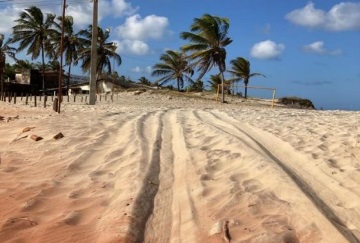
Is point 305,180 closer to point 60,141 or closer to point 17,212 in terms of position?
point 17,212

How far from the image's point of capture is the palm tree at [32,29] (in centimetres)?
4097

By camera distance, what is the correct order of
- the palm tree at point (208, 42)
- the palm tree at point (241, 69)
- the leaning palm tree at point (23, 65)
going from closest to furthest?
the palm tree at point (208, 42) → the palm tree at point (241, 69) → the leaning palm tree at point (23, 65)

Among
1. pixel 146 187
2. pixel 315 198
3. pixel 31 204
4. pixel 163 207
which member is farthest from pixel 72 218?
pixel 315 198

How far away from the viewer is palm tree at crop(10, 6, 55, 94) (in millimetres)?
40969

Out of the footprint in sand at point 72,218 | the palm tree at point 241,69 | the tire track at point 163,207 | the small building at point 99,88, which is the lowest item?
the footprint in sand at point 72,218

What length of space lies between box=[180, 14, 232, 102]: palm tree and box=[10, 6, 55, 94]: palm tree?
16.8 m

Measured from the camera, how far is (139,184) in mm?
4871

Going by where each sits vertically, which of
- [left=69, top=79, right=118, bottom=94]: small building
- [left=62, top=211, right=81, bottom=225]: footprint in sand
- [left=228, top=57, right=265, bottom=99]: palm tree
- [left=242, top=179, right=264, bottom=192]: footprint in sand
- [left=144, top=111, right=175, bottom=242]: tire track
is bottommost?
[left=62, top=211, right=81, bottom=225]: footprint in sand

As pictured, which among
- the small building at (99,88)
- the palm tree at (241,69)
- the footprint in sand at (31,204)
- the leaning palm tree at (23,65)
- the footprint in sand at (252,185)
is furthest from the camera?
the leaning palm tree at (23,65)

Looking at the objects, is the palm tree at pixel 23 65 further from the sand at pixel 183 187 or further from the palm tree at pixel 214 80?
the sand at pixel 183 187

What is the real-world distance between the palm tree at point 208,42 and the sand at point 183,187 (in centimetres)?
2386

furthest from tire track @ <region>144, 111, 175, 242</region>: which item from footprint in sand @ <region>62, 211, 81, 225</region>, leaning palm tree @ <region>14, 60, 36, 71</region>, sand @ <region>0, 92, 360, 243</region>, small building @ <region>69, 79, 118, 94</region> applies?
leaning palm tree @ <region>14, 60, 36, 71</region>

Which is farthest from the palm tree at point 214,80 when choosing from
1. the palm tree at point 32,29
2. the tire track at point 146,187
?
the tire track at point 146,187

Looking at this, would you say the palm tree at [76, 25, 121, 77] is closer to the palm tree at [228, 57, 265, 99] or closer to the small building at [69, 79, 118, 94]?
the small building at [69, 79, 118, 94]
